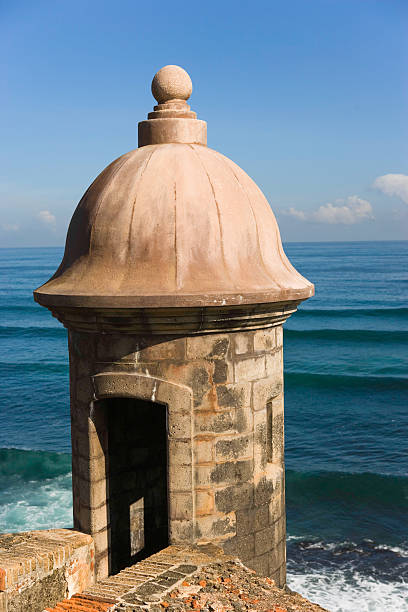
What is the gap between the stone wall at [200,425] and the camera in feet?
16.0

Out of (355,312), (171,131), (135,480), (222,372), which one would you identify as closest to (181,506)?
(222,372)

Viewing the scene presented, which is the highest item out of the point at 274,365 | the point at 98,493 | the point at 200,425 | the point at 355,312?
the point at 274,365

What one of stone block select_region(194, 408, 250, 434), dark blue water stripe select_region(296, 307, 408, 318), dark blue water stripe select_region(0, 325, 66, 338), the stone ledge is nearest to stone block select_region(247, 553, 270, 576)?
the stone ledge

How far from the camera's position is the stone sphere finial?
17.9ft

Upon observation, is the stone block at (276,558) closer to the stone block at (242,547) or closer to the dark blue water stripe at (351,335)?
the stone block at (242,547)

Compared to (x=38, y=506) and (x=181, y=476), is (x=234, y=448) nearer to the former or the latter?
(x=181, y=476)

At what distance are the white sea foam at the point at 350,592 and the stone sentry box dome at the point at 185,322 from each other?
5426 millimetres

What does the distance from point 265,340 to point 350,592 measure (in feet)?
23.1

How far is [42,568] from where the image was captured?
14.3ft

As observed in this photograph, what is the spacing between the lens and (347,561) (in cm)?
1197

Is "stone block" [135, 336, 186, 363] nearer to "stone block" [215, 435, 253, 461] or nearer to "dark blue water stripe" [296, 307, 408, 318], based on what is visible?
"stone block" [215, 435, 253, 461]

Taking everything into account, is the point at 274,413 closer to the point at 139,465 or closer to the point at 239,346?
the point at 239,346

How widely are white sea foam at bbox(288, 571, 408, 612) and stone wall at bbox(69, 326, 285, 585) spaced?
218 inches

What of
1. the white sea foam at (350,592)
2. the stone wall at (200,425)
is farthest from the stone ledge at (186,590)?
the white sea foam at (350,592)
